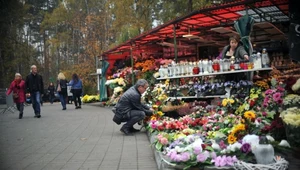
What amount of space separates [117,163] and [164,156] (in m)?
1.05

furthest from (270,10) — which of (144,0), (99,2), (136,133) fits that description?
(99,2)

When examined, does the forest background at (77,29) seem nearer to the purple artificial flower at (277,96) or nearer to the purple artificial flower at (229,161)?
the purple artificial flower at (277,96)

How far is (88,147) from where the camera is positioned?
658 cm

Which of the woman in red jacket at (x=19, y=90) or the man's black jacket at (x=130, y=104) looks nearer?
the man's black jacket at (x=130, y=104)

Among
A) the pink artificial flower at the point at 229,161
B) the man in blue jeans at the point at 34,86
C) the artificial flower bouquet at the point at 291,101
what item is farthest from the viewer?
the man in blue jeans at the point at 34,86

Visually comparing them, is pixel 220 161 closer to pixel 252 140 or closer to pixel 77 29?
pixel 252 140

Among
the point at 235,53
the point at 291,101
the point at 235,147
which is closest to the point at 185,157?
the point at 235,147

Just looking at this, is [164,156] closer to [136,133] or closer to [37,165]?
[37,165]

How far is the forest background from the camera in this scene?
21.9 metres

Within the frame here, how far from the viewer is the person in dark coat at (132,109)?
7961 millimetres

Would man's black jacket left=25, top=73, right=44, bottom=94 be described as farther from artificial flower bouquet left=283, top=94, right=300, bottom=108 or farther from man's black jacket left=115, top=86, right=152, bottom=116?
artificial flower bouquet left=283, top=94, right=300, bottom=108

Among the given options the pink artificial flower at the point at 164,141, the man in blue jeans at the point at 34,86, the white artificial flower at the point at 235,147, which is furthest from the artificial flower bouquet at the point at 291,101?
the man in blue jeans at the point at 34,86

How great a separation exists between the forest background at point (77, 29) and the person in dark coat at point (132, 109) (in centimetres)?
537

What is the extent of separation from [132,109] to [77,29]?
33.8m
